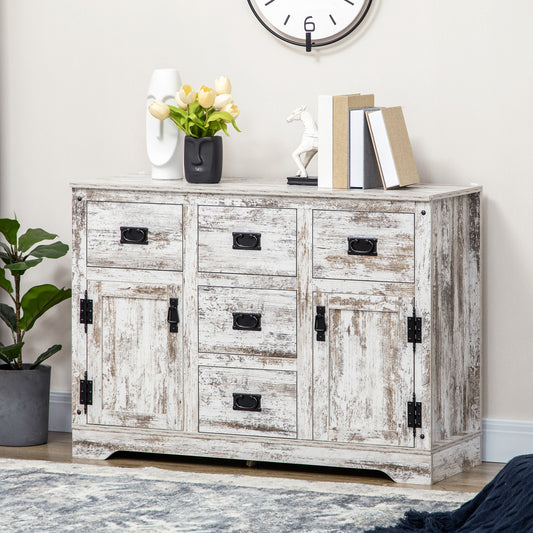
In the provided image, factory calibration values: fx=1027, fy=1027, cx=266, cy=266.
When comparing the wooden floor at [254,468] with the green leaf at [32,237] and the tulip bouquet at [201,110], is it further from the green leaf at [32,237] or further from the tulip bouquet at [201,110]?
the tulip bouquet at [201,110]

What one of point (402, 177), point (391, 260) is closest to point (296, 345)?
point (391, 260)

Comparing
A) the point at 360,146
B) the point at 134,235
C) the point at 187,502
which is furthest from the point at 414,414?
the point at 134,235

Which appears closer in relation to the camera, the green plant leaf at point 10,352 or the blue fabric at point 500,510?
the blue fabric at point 500,510

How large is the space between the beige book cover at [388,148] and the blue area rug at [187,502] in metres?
0.96

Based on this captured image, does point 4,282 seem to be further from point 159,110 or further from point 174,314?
point 159,110

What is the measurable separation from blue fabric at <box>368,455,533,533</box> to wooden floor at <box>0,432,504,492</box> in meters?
0.60

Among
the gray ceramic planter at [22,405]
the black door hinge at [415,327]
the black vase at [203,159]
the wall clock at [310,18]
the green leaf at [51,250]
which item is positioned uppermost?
the wall clock at [310,18]

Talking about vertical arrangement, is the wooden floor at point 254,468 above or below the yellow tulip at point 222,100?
below

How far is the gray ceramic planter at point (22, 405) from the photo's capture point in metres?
3.63

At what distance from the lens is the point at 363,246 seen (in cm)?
319

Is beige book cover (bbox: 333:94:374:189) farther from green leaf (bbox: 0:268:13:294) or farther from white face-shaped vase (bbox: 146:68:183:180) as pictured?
green leaf (bbox: 0:268:13:294)

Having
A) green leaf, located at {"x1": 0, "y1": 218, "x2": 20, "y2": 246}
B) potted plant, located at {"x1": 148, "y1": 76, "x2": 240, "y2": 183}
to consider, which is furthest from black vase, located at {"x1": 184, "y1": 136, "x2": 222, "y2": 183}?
green leaf, located at {"x1": 0, "y1": 218, "x2": 20, "y2": 246}

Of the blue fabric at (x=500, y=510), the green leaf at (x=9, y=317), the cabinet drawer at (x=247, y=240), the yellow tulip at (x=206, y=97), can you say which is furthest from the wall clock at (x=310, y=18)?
the blue fabric at (x=500, y=510)

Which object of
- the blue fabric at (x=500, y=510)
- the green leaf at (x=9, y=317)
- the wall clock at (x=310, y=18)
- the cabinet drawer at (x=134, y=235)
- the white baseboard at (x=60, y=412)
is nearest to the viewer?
the blue fabric at (x=500, y=510)
